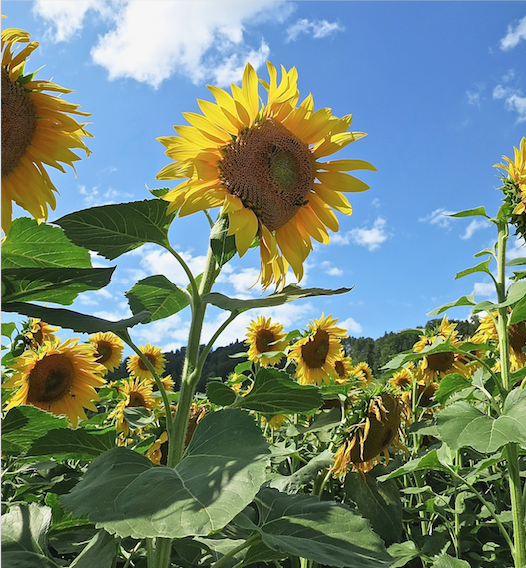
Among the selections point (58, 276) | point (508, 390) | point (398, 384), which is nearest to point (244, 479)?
point (58, 276)

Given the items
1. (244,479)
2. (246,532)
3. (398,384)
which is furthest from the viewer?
(398,384)

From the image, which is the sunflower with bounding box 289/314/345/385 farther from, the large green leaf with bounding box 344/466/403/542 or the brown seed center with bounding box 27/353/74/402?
the brown seed center with bounding box 27/353/74/402

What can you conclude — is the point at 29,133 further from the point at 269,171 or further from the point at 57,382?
the point at 57,382

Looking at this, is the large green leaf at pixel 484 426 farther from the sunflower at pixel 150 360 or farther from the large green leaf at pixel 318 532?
the sunflower at pixel 150 360

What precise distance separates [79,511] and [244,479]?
0.31m

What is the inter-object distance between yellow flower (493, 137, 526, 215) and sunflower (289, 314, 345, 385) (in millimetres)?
1687

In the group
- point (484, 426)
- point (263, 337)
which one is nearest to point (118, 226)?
Result: point (484, 426)

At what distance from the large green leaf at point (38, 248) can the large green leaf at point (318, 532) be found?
0.80m

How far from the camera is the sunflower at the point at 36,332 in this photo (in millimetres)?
3100

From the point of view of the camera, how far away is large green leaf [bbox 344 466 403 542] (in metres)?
2.14

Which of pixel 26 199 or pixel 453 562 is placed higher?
pixel 26 199

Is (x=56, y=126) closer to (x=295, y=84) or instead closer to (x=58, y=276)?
(x=58, y=276)

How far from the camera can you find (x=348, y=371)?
436 centimetres

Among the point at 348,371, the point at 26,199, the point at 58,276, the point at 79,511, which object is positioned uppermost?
the point at 348,371
